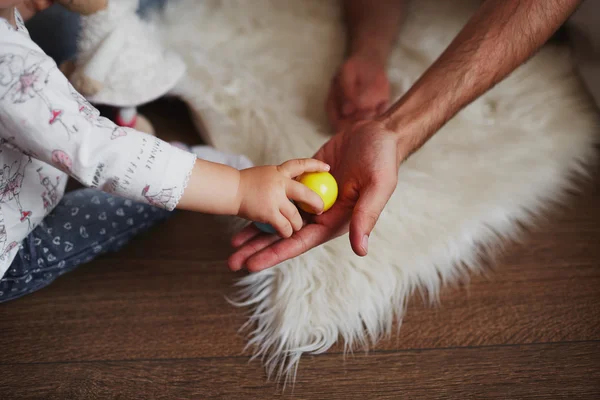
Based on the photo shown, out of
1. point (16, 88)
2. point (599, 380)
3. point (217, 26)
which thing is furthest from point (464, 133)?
point (16, 88)

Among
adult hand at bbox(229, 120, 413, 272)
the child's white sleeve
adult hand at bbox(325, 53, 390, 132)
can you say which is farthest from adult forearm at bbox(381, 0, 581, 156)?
the child's white sleeve

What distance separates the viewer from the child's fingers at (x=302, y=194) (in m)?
0.70

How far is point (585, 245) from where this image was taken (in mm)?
957

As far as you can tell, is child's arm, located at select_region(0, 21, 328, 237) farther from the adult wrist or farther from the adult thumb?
the adult wrist

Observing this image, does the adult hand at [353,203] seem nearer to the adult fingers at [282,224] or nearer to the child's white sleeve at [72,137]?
the adult fingers at [282,224]

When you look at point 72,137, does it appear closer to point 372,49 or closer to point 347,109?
point 347,109

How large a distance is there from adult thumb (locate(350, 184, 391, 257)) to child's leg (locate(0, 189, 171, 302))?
405mm

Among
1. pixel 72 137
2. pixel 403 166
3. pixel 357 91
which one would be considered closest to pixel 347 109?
pixel 357 91

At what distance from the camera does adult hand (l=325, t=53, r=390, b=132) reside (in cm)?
108

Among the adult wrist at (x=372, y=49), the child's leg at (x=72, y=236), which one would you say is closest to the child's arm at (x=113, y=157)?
the child's leg at (x=72, y=236)

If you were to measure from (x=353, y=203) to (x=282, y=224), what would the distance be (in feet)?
0.46

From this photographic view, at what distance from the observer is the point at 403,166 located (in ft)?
3.31

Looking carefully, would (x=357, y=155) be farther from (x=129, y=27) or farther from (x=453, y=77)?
(x=129, y=27)

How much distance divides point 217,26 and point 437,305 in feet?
2.78
